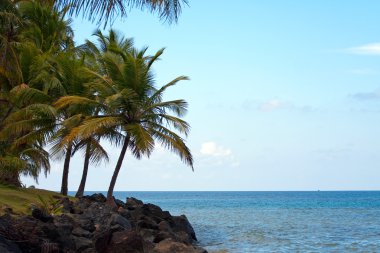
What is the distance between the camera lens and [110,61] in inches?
1019

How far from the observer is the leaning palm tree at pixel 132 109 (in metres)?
23.9

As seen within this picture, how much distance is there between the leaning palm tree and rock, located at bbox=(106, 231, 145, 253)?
9820mm

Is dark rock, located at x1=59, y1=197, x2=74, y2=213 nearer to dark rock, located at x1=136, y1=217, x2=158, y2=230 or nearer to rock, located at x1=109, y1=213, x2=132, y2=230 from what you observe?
dark rock, located at x1=136, y1=217, x2=158, y2=230

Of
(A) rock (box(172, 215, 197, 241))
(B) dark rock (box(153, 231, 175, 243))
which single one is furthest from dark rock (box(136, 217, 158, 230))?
(A) rock (box(172, 215, 197, 241))

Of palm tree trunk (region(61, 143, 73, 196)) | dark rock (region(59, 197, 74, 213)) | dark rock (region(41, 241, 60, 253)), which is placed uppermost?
palm tree trunk (region(61, 143, 73, 196))

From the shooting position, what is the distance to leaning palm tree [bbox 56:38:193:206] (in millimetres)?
23862

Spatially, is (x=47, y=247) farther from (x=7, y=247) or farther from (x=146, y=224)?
(x=146, y=224)

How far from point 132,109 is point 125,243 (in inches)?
472

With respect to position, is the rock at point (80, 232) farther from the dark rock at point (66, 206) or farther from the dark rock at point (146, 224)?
the dark rock at point (146, 224)

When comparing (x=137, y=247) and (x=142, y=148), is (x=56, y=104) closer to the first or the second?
(x=142, y=148)

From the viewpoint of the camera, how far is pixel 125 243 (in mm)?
13305

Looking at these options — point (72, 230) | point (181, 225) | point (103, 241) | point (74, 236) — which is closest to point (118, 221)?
point (72, 230)

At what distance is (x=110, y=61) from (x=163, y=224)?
8.48 meters

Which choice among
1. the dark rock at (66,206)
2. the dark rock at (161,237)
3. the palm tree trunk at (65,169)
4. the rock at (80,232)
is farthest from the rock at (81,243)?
the palm tree trunk at (65,169)
